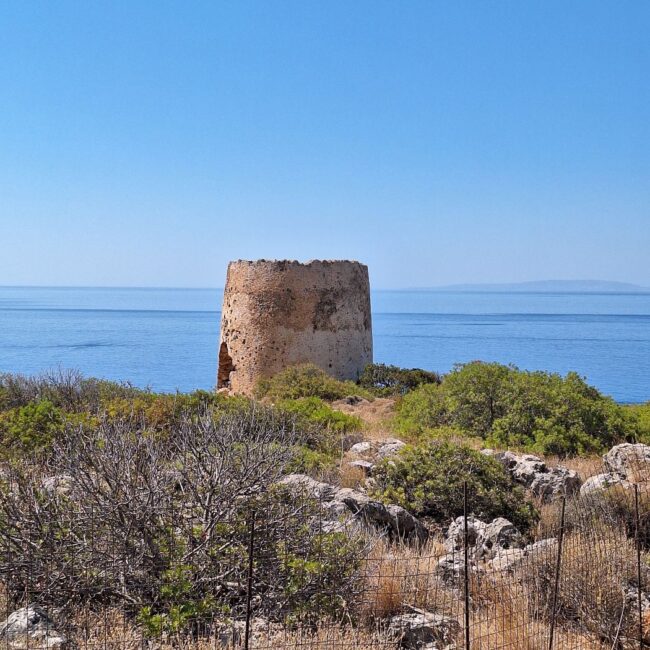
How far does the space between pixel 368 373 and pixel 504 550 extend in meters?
11.3

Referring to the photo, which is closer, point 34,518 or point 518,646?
point 518,646

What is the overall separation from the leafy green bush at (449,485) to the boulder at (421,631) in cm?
243

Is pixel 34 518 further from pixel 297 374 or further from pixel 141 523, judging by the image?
pixel 297 374

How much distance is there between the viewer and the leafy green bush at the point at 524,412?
34.5 ft

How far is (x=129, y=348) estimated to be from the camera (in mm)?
50375

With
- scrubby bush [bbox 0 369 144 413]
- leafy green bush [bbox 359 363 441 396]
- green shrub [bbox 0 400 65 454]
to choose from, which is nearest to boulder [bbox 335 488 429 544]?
green shrub [bbox 0 400 65 454]

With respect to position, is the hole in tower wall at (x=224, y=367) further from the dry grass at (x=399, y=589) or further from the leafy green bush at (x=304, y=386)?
the dry grass at (x=399, y=589)

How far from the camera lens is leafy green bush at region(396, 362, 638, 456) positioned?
10.5 metres

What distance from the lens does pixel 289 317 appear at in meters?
16.5

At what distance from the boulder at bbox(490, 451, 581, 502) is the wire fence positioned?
244cm

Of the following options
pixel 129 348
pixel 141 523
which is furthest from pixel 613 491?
pixel 129 348

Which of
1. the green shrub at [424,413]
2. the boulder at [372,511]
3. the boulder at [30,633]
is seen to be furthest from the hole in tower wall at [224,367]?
the boulder at [30,633]

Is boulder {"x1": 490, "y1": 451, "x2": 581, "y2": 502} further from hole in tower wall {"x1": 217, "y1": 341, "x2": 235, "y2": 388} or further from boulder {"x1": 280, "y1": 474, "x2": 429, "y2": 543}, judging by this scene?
hole in tower wall {"x1": 217, "y1": 341, "x2": 235, "y2": 388}

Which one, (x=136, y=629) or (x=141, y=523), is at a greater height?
(x=141, y=523)
